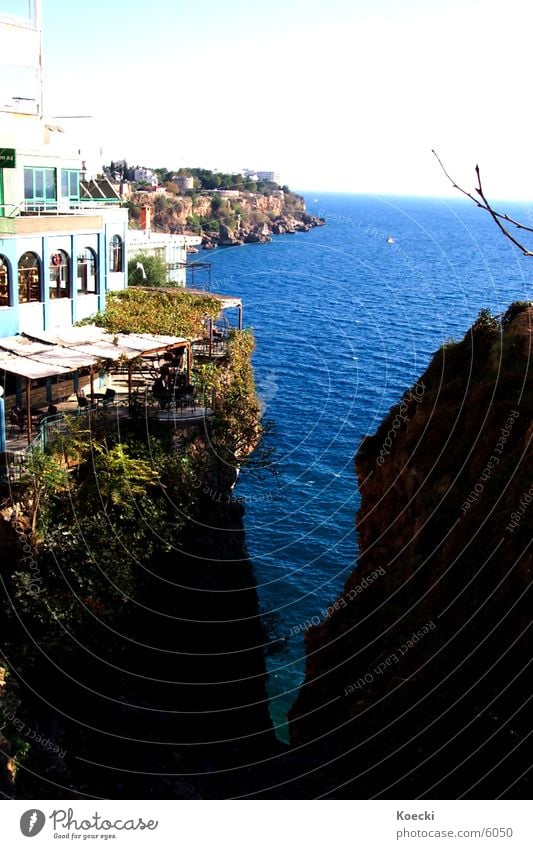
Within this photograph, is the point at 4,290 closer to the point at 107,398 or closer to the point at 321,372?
the point at 107,398

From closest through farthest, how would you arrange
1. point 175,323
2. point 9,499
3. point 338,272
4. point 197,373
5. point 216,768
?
point 216,768, point 9,499, point 197,373, point 175,323, point 338,272

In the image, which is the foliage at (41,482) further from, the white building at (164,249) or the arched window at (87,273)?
the white building at (164,249)

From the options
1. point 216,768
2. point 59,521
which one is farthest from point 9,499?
point 216,768

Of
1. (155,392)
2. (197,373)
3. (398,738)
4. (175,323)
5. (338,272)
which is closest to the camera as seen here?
(398,738)

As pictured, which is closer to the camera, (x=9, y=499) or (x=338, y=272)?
(x=9, y=499)

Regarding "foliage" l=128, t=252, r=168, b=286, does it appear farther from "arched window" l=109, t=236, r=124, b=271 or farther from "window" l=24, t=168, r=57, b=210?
"window" l=24, t=168, r=57, b=210

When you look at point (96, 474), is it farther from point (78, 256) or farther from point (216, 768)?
point (78, 256)
